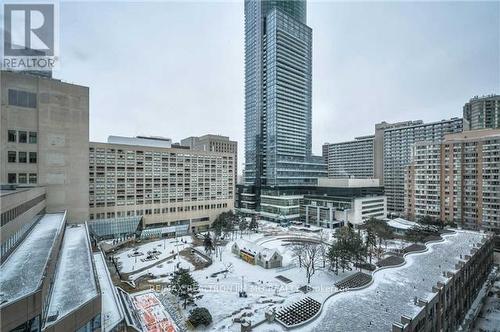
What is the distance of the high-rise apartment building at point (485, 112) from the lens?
125 metres

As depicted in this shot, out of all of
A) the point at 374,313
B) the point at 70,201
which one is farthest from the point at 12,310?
the point at 70,201

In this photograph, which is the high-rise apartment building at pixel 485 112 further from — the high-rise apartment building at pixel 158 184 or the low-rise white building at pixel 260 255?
the low-rise white building at pixel 260 255

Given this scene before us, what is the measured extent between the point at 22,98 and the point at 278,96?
8197 cm

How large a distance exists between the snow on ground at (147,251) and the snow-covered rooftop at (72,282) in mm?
20548

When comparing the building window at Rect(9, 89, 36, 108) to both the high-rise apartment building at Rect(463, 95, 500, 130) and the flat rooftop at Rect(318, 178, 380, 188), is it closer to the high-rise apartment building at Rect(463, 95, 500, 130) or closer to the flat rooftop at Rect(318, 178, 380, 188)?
the flat rooftop at Rect(318, 178, 380, 188)

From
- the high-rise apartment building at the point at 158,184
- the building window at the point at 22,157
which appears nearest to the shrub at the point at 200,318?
the building window at the point at 22,157

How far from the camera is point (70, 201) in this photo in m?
48.5

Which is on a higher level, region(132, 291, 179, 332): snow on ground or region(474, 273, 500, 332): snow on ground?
region(132, 291, 179, 332): snow on ground

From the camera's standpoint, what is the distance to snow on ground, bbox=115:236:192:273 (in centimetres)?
4755

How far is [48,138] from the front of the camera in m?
46.2

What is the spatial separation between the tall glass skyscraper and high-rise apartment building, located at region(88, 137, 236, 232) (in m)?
22.2

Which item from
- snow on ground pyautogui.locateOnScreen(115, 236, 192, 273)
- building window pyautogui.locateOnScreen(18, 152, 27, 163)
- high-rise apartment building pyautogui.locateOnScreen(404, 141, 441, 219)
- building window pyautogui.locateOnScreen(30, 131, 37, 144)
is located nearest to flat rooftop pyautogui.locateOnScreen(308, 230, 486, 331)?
snow on ground pyautogui.locateOnScreen(115, 236, 192, 273)

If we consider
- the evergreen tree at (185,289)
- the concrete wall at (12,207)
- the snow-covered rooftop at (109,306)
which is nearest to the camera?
the snow-covered rooftop at (109,306)

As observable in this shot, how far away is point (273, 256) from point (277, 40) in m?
92.6
